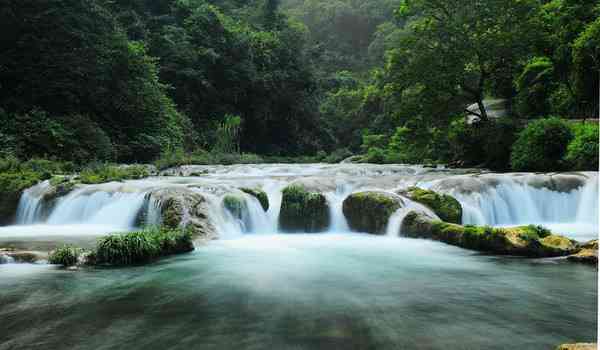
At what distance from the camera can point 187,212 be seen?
10445 mm

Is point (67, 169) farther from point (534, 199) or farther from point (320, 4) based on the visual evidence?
point (320, 4)

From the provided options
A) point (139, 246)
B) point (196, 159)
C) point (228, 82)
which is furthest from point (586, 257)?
point (228, 82)

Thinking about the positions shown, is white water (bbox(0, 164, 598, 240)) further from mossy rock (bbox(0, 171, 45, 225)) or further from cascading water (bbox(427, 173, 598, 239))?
mossy rock (bbox(0, 171, 45, 225))

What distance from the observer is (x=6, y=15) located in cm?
2155

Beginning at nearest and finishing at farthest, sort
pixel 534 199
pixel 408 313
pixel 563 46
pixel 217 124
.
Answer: pixel 408 313, pixel 534 199, pixel 563 46, pixel 217 124

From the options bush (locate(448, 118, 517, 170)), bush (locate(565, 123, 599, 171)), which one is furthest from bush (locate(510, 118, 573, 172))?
bush (locate(448, 118, 517, 170))

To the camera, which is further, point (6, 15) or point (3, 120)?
point (6, 15)

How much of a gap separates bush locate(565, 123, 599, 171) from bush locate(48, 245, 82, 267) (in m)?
15.1

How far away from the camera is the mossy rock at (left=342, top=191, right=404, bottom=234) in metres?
11.1

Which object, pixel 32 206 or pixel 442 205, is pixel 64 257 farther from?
pixel 442 205

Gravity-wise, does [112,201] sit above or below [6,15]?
below

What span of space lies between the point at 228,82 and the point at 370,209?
1070 inches

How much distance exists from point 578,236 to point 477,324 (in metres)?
7.00

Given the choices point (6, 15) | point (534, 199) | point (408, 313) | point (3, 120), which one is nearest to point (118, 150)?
point (3, 120)
